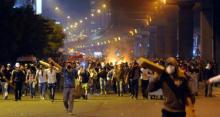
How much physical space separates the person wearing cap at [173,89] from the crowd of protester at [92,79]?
1489cm

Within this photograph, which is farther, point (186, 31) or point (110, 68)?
point (186, 31)

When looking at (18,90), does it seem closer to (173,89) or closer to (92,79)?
(92,79)

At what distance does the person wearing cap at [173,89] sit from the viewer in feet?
32.9

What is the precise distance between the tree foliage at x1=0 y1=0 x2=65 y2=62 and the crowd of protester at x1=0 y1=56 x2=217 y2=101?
34.8 feet

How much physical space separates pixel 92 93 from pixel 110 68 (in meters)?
2.68

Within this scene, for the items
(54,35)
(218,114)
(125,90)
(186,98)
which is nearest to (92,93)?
(125,90)

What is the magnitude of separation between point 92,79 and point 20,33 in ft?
49.5

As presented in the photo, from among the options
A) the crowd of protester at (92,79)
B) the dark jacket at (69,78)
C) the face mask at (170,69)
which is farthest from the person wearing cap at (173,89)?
the crowd of protester at (92,79)

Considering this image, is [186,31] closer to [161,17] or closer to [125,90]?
[161,17]

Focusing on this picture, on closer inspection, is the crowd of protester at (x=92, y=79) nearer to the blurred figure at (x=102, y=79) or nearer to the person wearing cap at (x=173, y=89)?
the blurred figure at (x=102, y=79)

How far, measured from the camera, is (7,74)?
31812 mm

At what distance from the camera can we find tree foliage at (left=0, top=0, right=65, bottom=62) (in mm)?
44344

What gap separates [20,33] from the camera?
154 feet

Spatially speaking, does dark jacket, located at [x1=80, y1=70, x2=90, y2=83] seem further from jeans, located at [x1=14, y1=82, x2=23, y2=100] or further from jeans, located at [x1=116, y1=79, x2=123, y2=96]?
jeans, located at [x1=116, y1=79, x2=123, y2=96]
